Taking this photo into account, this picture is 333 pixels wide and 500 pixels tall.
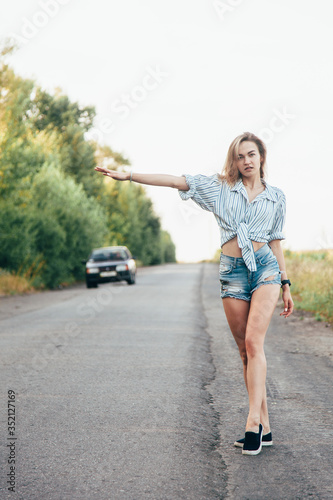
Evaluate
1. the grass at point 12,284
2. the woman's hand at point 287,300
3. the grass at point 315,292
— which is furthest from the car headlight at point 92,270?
the woman's hand at point 287,300

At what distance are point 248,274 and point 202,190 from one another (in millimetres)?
649

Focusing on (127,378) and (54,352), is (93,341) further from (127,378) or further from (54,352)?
(127,378)

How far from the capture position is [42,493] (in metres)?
3.26

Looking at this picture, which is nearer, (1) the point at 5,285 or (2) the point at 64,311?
(2) the point at 64,311

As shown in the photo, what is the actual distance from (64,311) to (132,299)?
10.6ft

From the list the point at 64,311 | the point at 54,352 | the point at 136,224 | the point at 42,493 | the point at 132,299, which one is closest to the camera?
the point at 42,493

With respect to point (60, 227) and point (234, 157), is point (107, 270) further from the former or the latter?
point (234, 157)

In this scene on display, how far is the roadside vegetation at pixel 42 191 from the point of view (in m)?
20.5

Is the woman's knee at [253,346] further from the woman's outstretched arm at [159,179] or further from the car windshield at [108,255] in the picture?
the car windshield at [108,255]

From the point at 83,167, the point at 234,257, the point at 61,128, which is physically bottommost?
the point at 234,257

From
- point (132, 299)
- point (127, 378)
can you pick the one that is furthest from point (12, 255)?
point (127, 378)

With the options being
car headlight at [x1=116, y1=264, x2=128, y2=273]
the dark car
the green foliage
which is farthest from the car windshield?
the green foliage

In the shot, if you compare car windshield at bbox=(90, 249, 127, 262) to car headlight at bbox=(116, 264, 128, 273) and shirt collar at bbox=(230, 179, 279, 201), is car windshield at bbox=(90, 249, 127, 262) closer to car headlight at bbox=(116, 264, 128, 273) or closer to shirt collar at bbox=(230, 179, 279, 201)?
car headlight at bbox=(116, 264, 128, 273)

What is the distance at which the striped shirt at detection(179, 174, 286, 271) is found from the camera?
4.09m
